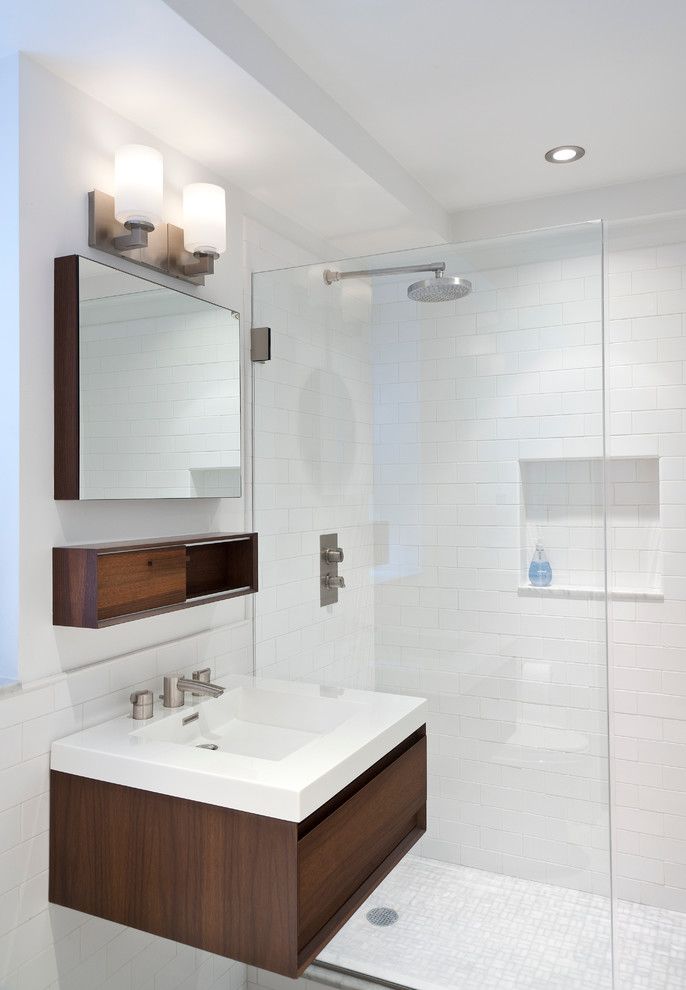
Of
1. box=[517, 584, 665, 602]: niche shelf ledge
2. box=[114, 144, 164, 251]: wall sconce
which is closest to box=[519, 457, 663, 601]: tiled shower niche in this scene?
box=[517, 584, 665, 602]: niche shelf ledge

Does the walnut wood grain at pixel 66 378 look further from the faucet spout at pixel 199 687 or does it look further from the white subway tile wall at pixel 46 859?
the faucet spout at pixel 199 687

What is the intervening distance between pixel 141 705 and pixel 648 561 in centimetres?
197

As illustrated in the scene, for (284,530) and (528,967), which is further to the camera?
(284,530)

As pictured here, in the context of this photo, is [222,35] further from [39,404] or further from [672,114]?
A: [672,114]

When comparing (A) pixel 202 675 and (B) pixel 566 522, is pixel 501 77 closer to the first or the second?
(B) pixel 566 522

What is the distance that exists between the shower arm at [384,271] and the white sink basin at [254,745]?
127 cm

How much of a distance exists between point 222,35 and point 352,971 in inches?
102

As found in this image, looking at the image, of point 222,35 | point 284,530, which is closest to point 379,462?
point 284,530

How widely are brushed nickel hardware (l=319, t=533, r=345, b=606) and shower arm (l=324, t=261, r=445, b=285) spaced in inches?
32.9

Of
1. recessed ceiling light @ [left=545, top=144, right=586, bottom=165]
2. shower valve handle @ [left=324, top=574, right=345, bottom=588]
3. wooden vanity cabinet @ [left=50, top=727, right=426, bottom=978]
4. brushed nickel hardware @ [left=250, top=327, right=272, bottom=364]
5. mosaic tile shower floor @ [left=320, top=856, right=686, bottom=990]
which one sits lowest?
mosaic tile shower floor @ [left=320, top=856, right=686, bottom=990]

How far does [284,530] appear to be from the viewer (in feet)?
8.37

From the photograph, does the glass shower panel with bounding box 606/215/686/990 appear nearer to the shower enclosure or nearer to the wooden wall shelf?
the shower enclosure

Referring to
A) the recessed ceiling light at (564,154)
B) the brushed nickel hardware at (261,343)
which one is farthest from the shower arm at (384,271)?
the recessed ceiling light at (564,154)

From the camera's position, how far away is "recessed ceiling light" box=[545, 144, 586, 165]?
8.65 ft
